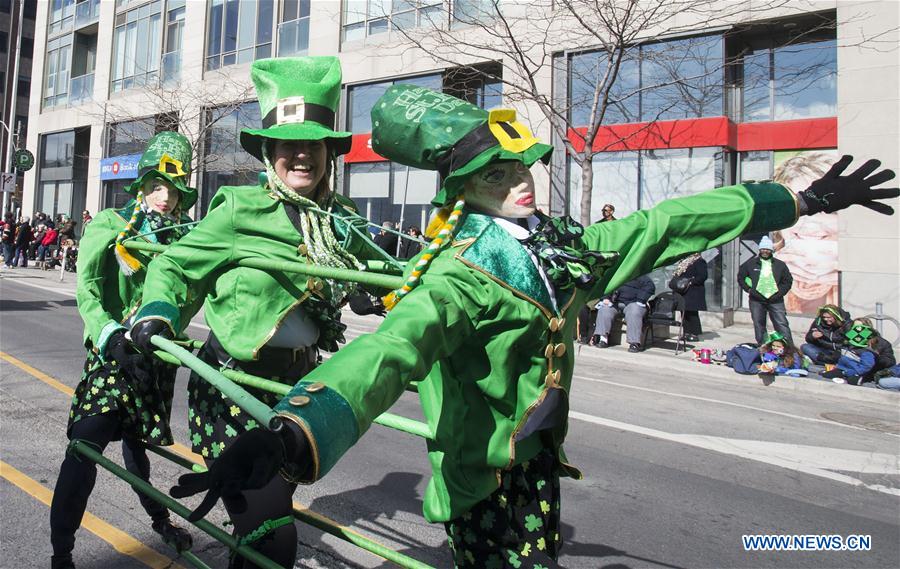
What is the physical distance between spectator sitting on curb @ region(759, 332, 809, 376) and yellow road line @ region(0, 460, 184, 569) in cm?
816

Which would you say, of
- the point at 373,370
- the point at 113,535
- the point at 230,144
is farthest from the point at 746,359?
A: the point at 230,144

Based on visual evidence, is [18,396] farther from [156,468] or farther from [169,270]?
[169,270]

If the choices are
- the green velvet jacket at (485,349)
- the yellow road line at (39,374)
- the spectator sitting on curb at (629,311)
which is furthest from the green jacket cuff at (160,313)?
the spectator sitting on curb at (629,311)

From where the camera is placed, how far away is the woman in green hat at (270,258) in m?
2.73

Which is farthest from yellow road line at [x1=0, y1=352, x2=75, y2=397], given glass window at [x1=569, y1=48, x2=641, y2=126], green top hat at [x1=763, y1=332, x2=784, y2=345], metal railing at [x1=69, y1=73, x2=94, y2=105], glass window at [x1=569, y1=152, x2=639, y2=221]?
metal railing at [x1=69, y1=73, x2=94, y2=105]

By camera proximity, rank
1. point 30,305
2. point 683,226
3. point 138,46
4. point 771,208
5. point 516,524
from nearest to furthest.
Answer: point 516,524
point 683,226
point 771,208
point 30,305
point 138,46

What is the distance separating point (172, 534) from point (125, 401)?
0.76m

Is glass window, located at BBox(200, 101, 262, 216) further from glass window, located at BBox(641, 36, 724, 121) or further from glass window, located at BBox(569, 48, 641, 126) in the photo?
glass window, located at BBox(641, 36, 724, 121)

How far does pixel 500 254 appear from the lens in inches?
79.4

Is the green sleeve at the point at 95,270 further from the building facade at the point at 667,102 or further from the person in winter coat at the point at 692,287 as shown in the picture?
the person in winter coat at the point at 692,287

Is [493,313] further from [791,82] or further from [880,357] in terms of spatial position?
[791,82]

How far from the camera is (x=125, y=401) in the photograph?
11.1 ft

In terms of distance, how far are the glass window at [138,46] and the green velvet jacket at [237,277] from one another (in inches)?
1044

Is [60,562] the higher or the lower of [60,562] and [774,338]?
the lower
